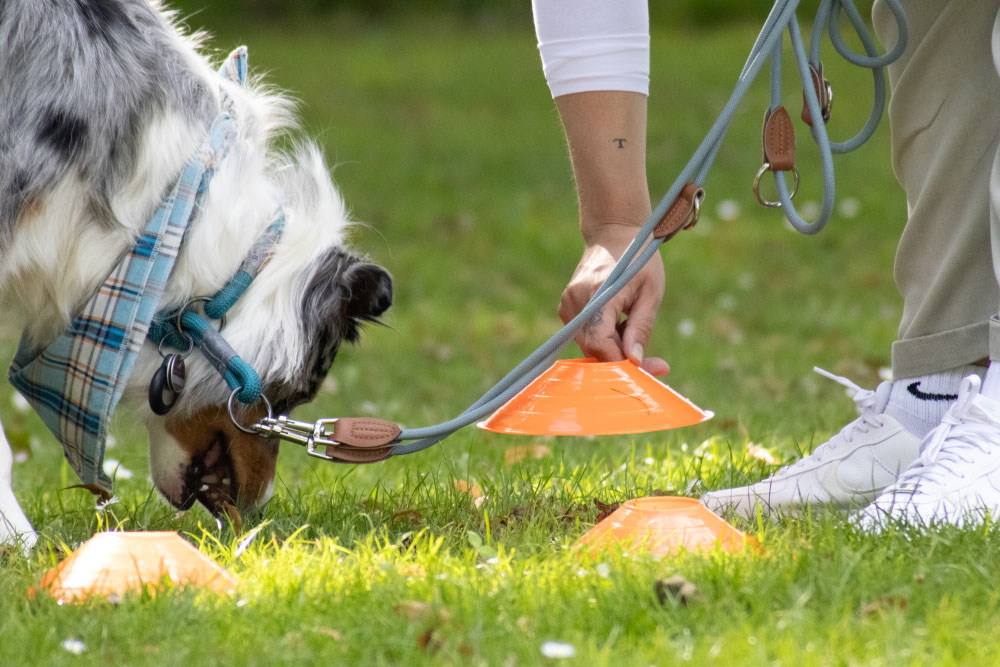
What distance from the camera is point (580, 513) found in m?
2.60

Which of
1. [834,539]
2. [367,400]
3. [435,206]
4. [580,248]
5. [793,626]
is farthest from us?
[435,206]

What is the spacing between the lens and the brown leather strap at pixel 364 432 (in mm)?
2535

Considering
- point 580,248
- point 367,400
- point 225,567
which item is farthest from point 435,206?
point 225,567

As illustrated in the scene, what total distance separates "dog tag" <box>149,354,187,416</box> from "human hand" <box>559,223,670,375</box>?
2.85ft

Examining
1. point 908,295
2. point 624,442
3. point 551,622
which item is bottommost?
point 624,442

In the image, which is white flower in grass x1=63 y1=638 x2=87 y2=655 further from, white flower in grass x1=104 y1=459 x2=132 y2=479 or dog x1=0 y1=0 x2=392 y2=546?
white flower in grass x1=104 y1=459 x2=132 y2=479

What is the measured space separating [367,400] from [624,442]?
62.0 inches

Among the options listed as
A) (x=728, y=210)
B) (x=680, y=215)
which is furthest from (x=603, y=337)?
(x=728, y=210)

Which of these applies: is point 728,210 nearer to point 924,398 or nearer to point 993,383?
point 924,398

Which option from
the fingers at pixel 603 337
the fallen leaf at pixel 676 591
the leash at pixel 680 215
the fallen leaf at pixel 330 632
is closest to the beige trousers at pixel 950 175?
the leash at pixel 680 215

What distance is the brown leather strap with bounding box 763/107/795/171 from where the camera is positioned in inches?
97.1

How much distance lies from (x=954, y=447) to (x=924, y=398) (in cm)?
42

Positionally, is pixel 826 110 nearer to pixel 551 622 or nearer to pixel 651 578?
pixel 651 578

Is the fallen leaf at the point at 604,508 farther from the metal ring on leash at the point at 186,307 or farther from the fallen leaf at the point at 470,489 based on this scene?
the metal ring on leash at the point at 186,307
